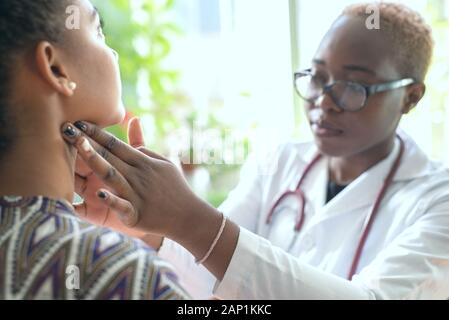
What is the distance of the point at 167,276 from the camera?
2.32ft

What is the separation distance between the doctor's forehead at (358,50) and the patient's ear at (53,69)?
0.61m

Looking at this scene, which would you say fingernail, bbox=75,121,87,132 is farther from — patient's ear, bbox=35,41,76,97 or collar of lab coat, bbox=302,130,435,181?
collar of lab coat, bbox=302,130,435,181

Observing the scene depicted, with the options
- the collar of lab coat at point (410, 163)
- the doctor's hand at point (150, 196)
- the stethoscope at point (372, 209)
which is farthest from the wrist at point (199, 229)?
the collar of lab coat at point (410, 163)

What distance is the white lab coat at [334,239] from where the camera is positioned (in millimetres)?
923

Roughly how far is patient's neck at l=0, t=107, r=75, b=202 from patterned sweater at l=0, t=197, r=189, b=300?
5cm

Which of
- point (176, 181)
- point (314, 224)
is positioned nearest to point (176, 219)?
point (176, 181)

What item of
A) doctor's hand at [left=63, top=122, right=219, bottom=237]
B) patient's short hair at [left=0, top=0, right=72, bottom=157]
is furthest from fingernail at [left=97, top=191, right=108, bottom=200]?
patient's short hair at [left=0, top=0, right=72, bottom=157]

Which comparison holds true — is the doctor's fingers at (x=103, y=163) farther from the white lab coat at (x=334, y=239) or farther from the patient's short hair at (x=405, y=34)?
the patient's short hair at (x=405, y=34)

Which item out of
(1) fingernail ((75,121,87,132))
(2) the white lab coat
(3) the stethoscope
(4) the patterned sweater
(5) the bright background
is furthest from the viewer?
(5) the bright background

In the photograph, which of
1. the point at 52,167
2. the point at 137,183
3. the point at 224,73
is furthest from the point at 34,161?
the point at 224,73

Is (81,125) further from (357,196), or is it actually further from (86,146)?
(357,196)

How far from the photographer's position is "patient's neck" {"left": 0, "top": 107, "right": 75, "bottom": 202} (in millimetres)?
735

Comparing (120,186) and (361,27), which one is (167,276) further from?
(361,27)

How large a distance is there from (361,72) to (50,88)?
26.2 inches
